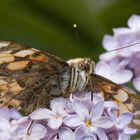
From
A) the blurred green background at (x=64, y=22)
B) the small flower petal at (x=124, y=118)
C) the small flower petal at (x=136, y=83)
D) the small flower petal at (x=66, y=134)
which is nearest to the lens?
the small flower petal at (x=66, y=134)

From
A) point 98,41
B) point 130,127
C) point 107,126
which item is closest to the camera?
point 107,126

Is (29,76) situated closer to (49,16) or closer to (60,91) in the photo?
(60,91)

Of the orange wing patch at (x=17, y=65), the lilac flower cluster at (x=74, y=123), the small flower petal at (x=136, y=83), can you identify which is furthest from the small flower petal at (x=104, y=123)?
the small flower petal at (x=136, y=83)

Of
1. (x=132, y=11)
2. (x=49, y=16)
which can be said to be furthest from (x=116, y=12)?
(x=49, y=16)

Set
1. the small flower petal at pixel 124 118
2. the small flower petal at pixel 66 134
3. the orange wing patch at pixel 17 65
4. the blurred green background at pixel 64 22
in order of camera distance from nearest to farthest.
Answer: the small flower petal at pixel 66 134
the small flower petal at pixel 124 118
the orange wing patch at pixel 17 65
the blurred green background at pixel 64 22

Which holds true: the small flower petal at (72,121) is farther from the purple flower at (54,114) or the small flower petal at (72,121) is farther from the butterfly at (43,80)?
the butterfly at (43,80)

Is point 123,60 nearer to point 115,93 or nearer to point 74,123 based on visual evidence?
point 115,93

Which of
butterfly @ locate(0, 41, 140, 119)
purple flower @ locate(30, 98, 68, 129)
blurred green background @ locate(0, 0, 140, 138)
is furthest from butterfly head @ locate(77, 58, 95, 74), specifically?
blurred green background @ locate(0, 0, 140, 138)
